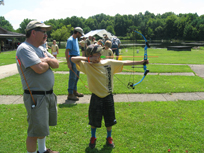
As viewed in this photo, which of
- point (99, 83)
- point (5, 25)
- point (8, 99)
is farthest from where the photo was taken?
point (5, 25)

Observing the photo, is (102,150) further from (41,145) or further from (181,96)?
(181,96)

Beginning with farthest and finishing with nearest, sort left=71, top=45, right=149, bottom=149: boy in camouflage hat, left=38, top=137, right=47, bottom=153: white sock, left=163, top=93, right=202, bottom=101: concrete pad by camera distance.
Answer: left=163, top=93, right=202, bottom=101: concrete pad < left=71, top=45, right=149, bottom=149: boy in camouflage hat < left=38, top=137, right=47, bottom=153: white sock

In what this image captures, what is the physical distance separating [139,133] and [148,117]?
0.86 m

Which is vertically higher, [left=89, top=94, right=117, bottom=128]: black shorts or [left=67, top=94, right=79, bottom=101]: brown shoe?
[left=89, top=94, right=117, bottom=128]: black shorts

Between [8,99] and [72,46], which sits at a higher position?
[72,46]

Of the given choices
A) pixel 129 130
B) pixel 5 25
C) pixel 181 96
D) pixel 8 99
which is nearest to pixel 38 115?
pixel 129 130

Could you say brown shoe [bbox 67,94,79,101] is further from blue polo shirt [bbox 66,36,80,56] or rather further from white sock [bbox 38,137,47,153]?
white sock [bbox 38,137,47,153]

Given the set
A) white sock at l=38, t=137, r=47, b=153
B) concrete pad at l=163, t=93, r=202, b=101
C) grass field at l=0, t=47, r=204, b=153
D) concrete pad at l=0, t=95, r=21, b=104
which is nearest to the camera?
white sock at l=38, t=137, r=47, b=153

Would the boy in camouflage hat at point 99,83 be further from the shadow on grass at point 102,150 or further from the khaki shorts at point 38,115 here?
the khaki shorts at point 38,115

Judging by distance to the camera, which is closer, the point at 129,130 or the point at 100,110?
the point at 100,110

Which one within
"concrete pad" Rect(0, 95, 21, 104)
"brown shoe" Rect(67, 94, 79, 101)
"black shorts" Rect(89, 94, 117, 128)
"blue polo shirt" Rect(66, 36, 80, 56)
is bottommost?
"concrete pad" Rect(0, 95, 21, 104)

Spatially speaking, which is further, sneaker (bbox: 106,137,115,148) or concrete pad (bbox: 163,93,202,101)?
concrete pad (bbox: 163,93,202,101)

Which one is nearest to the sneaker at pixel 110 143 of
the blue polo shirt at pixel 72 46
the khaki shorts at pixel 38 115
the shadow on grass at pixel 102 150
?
the shadow on grass at pixel 102 150

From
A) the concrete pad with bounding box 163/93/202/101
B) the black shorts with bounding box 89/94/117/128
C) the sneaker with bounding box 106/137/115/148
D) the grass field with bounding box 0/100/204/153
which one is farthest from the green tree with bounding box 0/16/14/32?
the sneaker with bounding box 106/137/115/148
